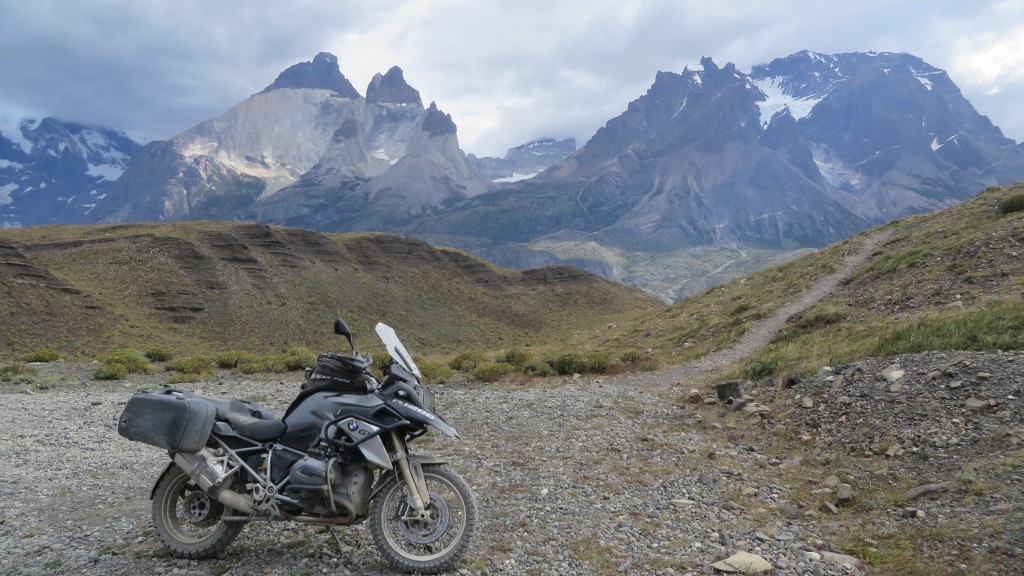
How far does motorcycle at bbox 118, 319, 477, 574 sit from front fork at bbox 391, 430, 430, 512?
0.04ft

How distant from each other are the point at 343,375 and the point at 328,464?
935mm

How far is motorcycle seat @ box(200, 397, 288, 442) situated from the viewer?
5.86 meters

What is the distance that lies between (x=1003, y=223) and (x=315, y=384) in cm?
3155

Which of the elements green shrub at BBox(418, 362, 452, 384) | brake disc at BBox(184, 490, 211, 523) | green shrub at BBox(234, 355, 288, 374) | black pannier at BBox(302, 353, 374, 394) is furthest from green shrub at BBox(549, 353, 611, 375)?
brake disc at BBox(184, 490, 211, 523)

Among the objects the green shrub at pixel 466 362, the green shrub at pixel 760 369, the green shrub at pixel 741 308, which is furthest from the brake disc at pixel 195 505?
the green shrub at pixel 741 308

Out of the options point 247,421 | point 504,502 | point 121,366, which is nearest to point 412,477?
point 247,421

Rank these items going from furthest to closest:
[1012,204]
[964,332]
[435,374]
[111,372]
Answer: [1012,204] → [111,372] → [435,374] → [964,332]

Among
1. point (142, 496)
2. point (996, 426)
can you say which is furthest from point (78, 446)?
point (996, 426)

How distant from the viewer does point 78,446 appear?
36.8ft

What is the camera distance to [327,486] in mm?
5500

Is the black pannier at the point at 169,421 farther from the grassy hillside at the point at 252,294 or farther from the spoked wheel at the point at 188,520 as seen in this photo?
the grassy hillside at the point at 252,294

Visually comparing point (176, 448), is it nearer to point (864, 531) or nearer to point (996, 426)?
point (864, 531)

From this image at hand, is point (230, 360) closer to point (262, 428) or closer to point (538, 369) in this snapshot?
point (538, 369)

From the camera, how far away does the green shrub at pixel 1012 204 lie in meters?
26.6
